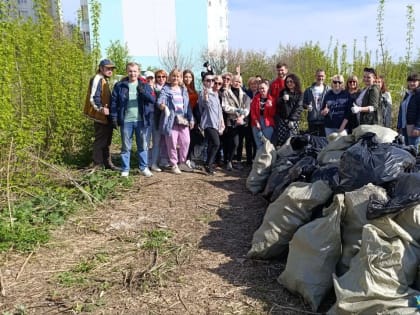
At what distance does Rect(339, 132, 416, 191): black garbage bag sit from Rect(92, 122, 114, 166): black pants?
3.84 metres

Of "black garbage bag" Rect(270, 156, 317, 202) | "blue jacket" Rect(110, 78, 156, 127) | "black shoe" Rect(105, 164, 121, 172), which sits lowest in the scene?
"black shoe" Rect(105, 164, 121, 172)

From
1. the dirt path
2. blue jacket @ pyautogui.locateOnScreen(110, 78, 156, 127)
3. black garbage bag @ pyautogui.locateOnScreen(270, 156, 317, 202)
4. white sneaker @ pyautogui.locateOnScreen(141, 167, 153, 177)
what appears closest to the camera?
the dirt path

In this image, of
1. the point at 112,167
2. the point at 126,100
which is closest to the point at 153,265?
the point at 126,100

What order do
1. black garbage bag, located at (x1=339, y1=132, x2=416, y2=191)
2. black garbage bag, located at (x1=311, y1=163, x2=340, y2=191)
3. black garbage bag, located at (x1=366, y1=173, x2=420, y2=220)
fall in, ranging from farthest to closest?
1. black garbage bag, located at (x1=311, y1=163, x2=340, y2=191)
2. black garbage bag, located at (x1=339, y1=132, x2=416, y2=191)
3. black garbage bag, located at (x1=366, y1=173, x2=420, y2=220)

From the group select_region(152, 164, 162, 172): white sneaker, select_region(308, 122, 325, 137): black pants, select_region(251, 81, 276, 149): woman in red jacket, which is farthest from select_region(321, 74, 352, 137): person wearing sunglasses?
select_region(152, 164, 162, 172): white sneaker

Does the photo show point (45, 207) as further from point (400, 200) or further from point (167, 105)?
point (400, 200)

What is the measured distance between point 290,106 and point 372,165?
9.14 feet

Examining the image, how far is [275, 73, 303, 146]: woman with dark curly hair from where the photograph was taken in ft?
20.2

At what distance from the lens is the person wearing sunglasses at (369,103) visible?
5.62m

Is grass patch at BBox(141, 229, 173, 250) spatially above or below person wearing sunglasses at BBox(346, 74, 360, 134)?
below

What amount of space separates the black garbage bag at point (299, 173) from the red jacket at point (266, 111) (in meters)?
1.69

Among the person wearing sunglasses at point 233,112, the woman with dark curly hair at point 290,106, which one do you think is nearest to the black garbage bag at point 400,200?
the woman with dark curly hair at point 290,106

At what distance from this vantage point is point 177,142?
638 centimetres

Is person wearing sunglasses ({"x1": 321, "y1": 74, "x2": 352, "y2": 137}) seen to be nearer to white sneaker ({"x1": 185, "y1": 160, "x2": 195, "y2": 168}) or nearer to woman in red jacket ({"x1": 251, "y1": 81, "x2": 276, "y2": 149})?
woman in red jacket ({"x1": 251, "y1": 81, "x2": 276, "y2": 149})
